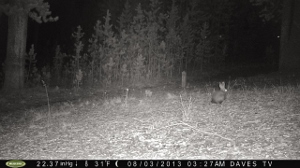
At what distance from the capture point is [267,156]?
5.90 metres

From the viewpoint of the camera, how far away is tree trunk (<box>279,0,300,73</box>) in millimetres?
19031

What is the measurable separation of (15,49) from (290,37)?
15.6 meters

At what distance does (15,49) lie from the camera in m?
14.9

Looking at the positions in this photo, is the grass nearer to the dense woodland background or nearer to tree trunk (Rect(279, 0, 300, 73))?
the dense woodland background

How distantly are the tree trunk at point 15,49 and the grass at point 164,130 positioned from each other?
12.2 feet

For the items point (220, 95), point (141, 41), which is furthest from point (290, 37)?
point (220, 95)

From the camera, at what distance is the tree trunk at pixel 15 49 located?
48.6 feet

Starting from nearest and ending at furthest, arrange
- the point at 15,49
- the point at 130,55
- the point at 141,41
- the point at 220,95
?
the point at 220,95 < the point at 15,49 < the point at 130,55 < the point at 141,41

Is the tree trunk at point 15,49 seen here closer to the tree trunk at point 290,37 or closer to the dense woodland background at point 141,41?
the dense woodland background at point 141,41

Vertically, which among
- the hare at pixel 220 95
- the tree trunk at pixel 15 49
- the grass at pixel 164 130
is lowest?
the grass at pixel 164 130

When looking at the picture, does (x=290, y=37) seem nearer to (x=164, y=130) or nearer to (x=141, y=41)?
(x=141, y=41)

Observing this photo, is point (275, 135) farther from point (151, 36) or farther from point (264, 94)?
point (151, 36)

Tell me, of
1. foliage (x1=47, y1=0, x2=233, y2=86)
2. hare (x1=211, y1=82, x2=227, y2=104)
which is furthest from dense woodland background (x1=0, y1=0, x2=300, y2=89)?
hare (x1=211, y1=82, x2=227, y2=104)

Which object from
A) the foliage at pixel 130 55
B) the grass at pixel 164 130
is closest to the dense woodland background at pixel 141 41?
the foliage at pixel 130 55
